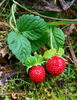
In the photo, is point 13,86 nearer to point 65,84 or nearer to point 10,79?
point 10,79

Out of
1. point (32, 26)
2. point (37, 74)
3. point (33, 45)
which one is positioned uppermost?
point (32, 26)

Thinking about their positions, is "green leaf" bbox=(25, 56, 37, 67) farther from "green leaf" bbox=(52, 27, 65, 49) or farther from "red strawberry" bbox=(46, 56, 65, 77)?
"green leaf" bbox=(52, 27, 65, 49)

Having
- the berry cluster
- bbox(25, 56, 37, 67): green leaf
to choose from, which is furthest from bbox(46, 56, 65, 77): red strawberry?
bbox(25, 56, 37, 67): green leaf

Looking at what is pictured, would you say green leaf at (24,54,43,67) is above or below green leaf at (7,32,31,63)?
below

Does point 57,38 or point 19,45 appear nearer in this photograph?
point 19,45

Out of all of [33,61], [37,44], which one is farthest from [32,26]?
[33,61]

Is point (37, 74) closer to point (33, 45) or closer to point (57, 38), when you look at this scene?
point (33, 45)
